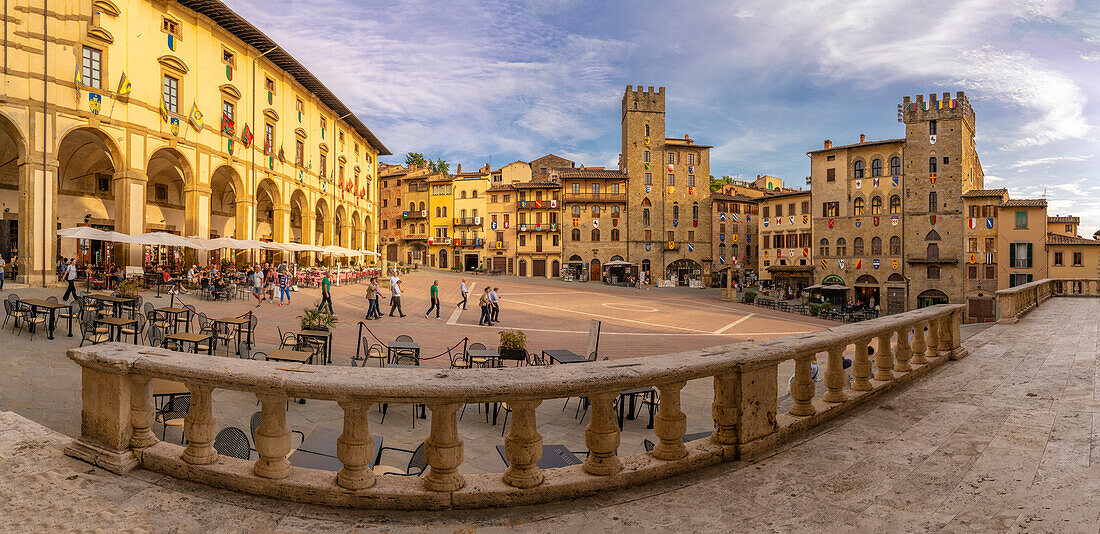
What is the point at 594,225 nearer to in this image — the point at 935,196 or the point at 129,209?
the point at 935,196

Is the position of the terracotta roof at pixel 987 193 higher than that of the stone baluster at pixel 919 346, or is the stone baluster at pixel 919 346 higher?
the terracotta roof at pixel 987 193

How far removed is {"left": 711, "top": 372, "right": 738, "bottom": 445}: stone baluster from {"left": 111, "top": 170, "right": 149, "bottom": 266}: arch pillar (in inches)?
1150

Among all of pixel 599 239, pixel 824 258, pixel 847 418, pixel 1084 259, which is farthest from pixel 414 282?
pixel 1084 259

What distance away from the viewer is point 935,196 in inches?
1849

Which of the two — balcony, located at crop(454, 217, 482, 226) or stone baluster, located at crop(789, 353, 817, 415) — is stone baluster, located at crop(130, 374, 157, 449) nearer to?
stone baluster, located at crop(789, 353, 817, 415)

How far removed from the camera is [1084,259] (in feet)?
137

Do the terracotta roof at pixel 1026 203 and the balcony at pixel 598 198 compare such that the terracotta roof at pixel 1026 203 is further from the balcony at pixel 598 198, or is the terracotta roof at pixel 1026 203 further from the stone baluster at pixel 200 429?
the stone baluster at pixel 200 429

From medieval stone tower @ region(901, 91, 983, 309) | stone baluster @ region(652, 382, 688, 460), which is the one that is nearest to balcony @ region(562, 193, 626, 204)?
medieval stone tower @ region(901, 91, 983, 309)

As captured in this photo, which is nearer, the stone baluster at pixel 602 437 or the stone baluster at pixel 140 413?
the stone baluster at pixel 602 437

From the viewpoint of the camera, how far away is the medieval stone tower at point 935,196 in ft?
152

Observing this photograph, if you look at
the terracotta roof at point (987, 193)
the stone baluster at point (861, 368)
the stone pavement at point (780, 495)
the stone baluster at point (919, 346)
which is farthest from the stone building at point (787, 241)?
the stone pavement at point (780, 495)

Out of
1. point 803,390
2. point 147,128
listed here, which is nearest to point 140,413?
point 803,390

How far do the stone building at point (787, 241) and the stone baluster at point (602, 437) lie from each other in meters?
53.9

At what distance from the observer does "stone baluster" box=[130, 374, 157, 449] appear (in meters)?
3.29
